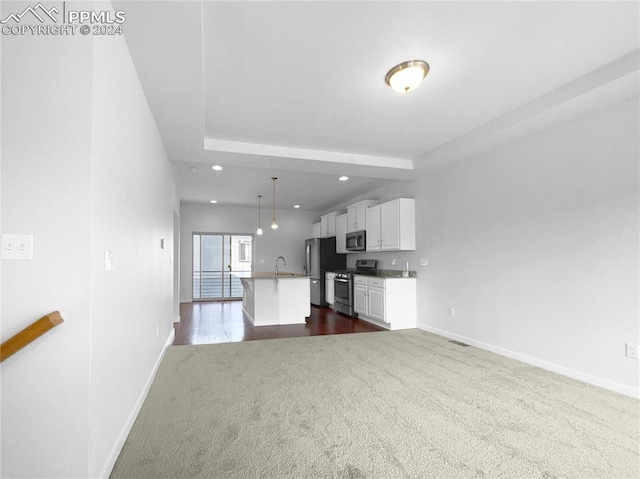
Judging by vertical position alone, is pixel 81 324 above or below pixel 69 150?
below

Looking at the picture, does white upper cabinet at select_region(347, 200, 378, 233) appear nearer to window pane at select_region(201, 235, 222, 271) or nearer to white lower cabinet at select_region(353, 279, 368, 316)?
white lower cabinet at select_region(353, 279, 368, 316)

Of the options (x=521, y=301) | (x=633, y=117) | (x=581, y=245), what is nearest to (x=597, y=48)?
(x=633, y=117)

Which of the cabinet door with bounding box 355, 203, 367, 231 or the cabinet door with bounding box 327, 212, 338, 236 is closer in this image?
the cabinet door with bounding box 355, 203, 367, 231

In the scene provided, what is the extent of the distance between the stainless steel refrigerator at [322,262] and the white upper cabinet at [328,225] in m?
0.25

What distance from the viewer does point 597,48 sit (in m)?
2.43

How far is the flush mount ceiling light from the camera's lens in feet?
8.45

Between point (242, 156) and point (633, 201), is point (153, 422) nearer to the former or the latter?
point (242, 156)

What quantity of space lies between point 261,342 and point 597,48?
178 inches

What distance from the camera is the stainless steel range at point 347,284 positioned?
269 inches

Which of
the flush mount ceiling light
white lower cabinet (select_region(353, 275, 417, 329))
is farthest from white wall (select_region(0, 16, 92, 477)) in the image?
white lower cabinet (select_region(353, 275, 417, 329))

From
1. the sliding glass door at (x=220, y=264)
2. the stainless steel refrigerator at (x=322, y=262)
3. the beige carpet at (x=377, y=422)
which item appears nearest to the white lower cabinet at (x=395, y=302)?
the beige carpet at (x=377, y=422)

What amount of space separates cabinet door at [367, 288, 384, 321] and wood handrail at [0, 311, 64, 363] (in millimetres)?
4762

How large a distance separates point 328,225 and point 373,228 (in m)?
2.32

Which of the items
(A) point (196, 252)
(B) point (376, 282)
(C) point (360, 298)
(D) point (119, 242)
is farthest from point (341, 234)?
(D) point (119, 242)
